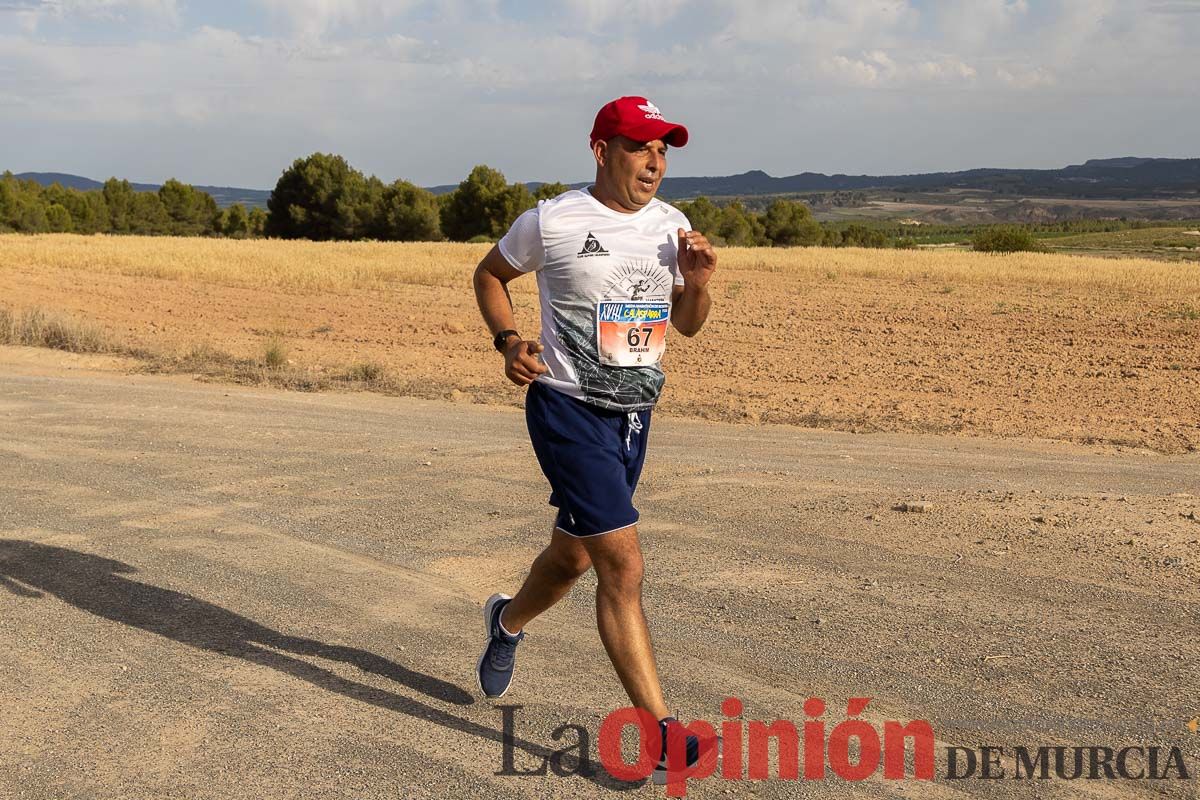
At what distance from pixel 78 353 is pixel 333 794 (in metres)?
14.2

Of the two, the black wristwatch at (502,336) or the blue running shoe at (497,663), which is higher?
the black wristwatch at (502,336)

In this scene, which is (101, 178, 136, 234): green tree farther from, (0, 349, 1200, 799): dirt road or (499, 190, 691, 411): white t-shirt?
(499, 190, 691, 411): white t-shirt

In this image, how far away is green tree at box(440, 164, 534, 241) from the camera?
7238 cm

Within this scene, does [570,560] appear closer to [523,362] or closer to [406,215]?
[523,362]

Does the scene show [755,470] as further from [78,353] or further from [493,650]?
[78,353]

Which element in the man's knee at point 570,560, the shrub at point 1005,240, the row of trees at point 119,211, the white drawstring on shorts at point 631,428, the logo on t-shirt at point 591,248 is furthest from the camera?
the row of trees at point 119,211

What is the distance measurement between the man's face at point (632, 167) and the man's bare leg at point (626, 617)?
3.30 ft

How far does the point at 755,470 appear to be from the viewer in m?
8.55

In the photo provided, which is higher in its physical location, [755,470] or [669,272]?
[669,272]

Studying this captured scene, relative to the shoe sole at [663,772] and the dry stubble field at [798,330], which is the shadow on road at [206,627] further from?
the dry stubble field at [798,330]

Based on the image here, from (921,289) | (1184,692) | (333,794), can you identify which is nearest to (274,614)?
(333,794)

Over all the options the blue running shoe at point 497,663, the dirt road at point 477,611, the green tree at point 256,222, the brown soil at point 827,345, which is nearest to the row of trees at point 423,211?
the green tree at point 256,222

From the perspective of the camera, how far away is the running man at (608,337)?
11.9 feet

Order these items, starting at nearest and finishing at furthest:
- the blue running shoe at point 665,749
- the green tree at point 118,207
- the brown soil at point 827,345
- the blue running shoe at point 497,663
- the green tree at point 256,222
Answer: the blue running shoe at point 665,749
the blue running shoe at point 497,663
the brown soil at point 827,345
the green tree at point 118,207
the green tree at point 256,222
